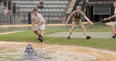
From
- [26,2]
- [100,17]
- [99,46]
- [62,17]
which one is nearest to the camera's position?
[99,46]

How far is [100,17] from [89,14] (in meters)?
5.80

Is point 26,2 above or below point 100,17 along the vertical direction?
above

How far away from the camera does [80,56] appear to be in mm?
6430

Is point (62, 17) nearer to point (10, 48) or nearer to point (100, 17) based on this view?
point (100, 17)

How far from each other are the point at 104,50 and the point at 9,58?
9.77ft

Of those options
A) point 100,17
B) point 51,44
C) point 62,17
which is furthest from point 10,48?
point 100,17

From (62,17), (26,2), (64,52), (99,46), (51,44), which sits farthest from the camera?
(26,2)

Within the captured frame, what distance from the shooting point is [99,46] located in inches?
314

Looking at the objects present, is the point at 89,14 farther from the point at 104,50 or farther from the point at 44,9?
the point at 104,50

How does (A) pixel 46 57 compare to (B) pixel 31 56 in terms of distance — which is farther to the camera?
(B) pixel 31 56

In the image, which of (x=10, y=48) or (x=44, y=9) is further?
(x=44, y=9)

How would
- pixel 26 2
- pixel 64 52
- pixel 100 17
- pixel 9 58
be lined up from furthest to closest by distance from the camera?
pixel 100 17
pixel 26 2
pixel 64 52
pixel 9 58

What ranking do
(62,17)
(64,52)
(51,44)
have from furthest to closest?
(62,17) → (51,44) → (64,52)

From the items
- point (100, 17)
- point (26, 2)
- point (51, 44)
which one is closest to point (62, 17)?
point (26, 2)
